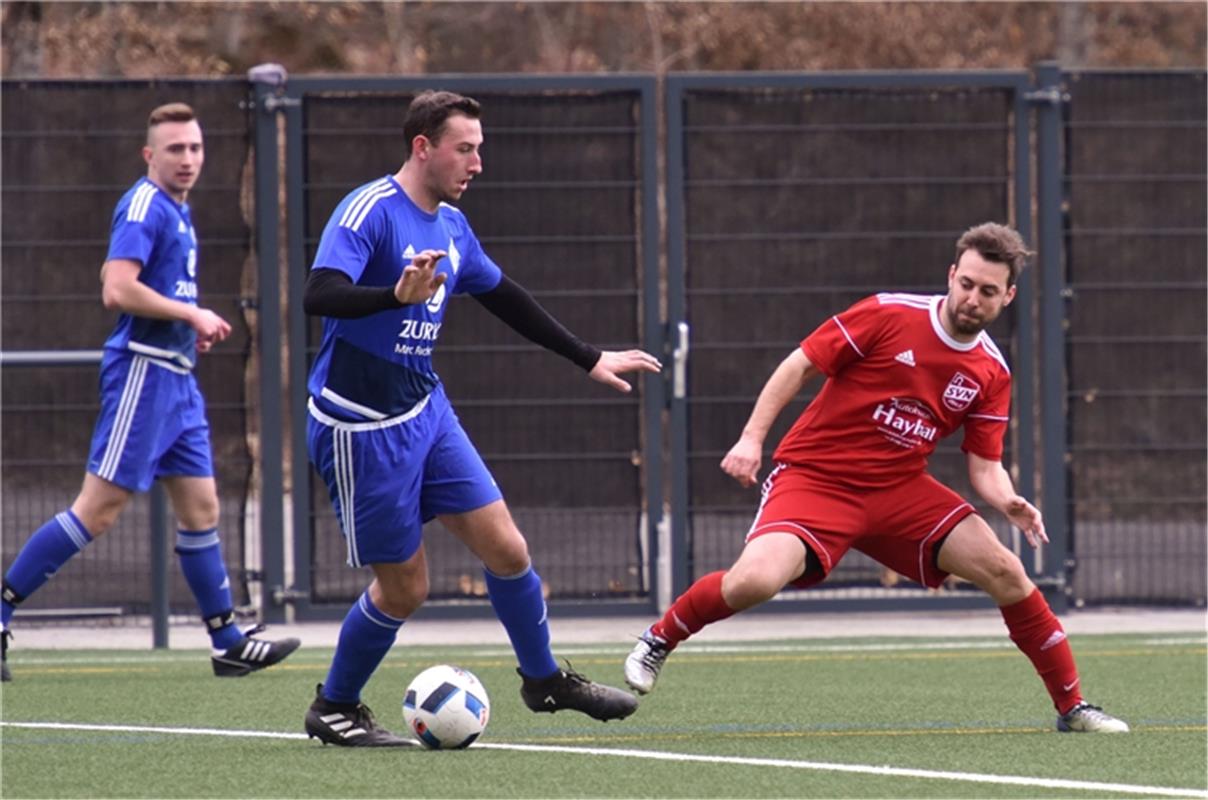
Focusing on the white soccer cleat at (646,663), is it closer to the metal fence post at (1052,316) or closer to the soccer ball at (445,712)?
the soccer ball at (445,712)

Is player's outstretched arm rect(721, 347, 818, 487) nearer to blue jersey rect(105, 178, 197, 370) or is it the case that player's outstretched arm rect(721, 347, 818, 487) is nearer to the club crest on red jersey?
the club crest on red jersey

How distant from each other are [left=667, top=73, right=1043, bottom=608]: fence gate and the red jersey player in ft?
13.9

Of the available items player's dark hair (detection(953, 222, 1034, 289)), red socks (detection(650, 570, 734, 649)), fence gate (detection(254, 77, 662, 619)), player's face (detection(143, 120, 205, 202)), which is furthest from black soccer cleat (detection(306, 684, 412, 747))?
fence gate (detection(254, 77, 662, 619))

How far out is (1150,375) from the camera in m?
11.9

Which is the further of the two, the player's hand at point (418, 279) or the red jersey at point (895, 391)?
the red jersey at point (895, 391)

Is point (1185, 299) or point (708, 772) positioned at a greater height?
point (1185, 299)

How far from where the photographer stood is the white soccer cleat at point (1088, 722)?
281 inches

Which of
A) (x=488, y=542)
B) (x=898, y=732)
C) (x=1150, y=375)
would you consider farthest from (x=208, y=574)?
(x=1150, y=375)

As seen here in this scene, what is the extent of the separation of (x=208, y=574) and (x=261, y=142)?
9.89ft

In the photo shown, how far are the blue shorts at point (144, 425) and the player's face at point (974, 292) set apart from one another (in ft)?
10.9

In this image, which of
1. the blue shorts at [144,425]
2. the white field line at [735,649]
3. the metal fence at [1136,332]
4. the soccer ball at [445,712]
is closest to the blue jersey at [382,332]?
the soccer ball at [445,712]

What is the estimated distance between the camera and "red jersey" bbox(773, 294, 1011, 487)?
7305 mm

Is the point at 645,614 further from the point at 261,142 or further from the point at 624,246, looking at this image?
the point at 261,142

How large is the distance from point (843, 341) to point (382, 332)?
1.59 metres
